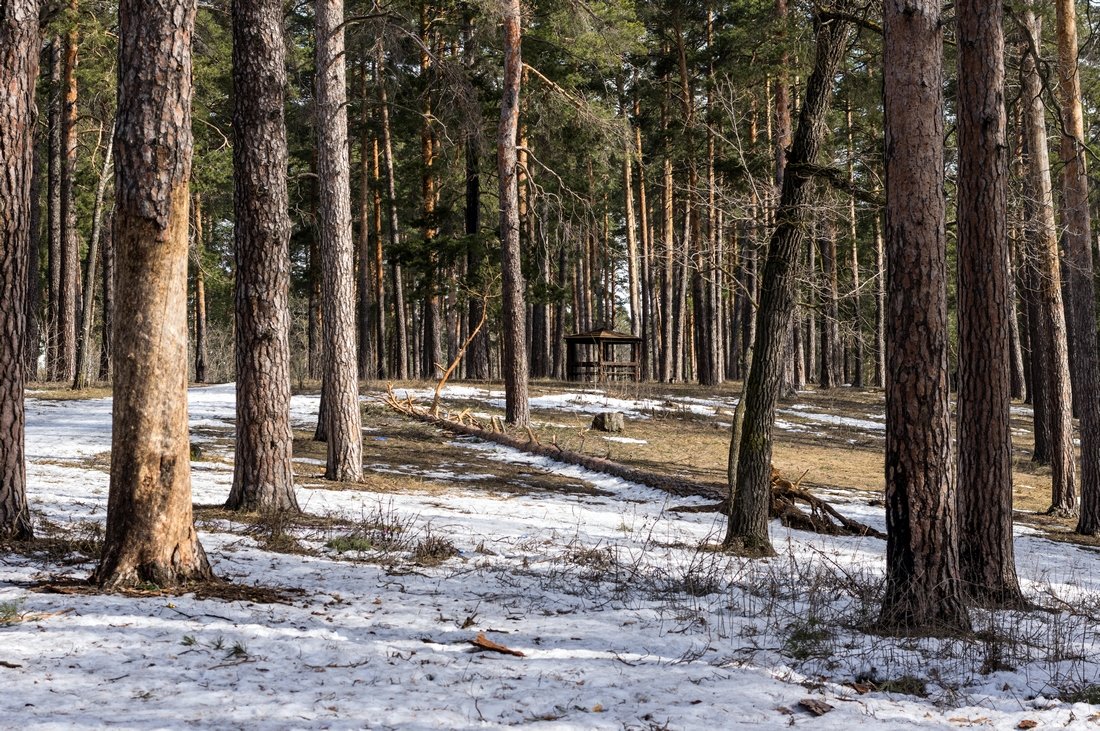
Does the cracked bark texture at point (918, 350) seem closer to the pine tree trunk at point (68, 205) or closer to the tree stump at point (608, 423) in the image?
the tree stump at point (608, 423)

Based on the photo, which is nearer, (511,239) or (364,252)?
(511,239)

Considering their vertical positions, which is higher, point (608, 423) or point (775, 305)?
point (775, 305)

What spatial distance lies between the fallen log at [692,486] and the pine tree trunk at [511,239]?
0.75 m

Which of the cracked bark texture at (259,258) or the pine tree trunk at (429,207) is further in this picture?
the pine tree trunk at (429,207)

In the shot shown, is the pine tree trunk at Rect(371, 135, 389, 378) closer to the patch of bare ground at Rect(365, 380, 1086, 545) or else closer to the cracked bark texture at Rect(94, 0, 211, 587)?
the patch of bare ground at Rect(365, 380, 1086, 545)

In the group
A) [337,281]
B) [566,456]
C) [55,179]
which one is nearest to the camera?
[337,281]

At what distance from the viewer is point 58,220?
2288 cm

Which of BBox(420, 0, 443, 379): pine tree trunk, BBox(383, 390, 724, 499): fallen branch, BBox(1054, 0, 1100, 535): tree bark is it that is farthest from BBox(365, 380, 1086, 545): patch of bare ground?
BBox(420, 0, 443, 379): pine tree trunk

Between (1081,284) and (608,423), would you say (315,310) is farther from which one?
(1081,284)

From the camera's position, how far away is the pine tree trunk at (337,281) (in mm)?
10539

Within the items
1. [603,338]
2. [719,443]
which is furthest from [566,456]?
[603,338]

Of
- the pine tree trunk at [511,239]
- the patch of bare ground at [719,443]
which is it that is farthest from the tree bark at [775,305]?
the pine tree trunk at [511,239]

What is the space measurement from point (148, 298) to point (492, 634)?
271 centimetres

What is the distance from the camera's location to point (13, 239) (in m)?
5.89
